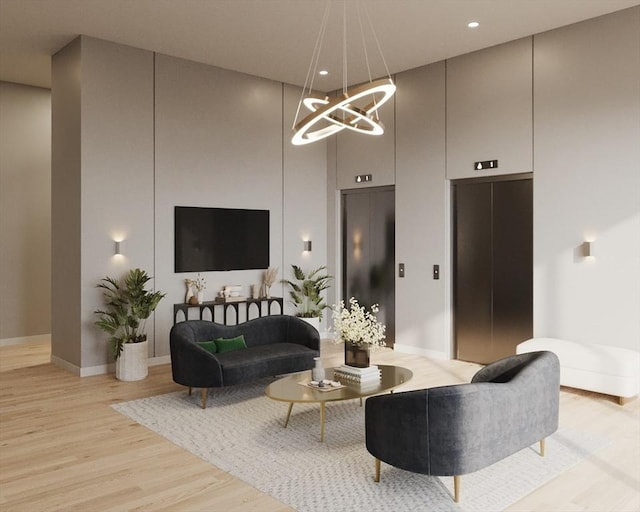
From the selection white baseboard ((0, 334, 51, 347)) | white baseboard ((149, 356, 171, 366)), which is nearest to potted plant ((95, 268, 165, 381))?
white baseboard ((149, 356, 171, 366))

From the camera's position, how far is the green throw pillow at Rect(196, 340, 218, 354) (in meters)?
5.77

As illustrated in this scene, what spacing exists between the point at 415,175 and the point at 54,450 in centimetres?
542

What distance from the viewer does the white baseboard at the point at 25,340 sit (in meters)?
8.57

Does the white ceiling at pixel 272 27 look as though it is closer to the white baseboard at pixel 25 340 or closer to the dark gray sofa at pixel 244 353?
the dark gray sofa at pixel 244 353

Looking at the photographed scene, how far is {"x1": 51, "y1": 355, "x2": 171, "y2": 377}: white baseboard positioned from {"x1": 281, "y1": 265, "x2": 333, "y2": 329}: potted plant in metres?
2.12

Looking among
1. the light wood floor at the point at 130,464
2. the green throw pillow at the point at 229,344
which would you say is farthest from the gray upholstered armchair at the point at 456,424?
the green throw pillow at the point at 229,344

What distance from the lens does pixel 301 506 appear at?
3.37 metres

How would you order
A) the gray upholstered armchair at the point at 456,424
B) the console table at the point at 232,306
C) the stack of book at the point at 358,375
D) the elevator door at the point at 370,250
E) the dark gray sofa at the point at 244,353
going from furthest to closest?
the elevator door at the point at 370,250 → the console table at the point at 232,306 → the dark gray sofa at the point at 244,353 → the stack of book at the point at 358,375 → the gray upholstered armchair at the point at 456,424

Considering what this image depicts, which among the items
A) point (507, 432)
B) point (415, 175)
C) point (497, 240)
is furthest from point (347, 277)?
point (507, 432)

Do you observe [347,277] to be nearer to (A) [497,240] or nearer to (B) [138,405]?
(A) [497,240]

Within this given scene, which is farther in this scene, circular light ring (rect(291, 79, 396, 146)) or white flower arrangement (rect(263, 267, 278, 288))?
white flower arrangement (rect(263, 267, 278, 288))

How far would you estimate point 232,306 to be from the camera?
7.77m

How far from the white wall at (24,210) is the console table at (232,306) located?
2958 mm

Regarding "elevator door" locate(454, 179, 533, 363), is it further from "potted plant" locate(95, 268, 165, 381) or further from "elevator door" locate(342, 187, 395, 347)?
"potted plant" locate(95, 268, 165, 381)
